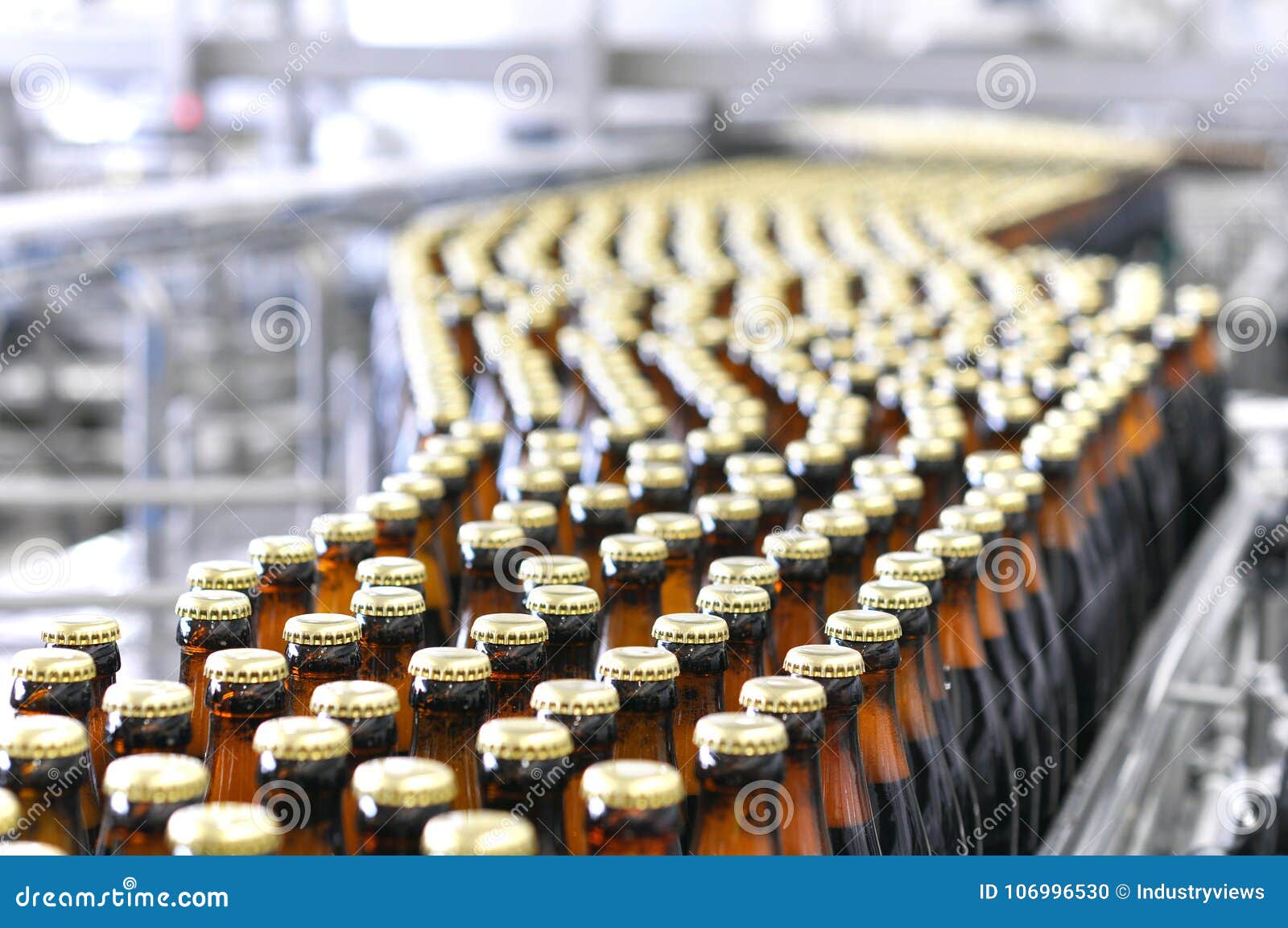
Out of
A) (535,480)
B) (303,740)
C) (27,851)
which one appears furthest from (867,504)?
(27,851)

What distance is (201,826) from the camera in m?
0.57

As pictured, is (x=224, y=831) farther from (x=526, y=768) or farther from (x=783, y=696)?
(x=783, y=696)

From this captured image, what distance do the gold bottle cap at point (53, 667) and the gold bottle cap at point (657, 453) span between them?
56 cm

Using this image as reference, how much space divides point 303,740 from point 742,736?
0.64 feet

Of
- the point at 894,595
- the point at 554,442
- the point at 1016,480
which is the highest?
the point at 554,442

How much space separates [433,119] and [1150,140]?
509 cm

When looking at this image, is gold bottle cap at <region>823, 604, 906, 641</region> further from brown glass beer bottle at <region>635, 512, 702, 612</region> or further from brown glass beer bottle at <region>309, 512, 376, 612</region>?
brown glass beer bottle at <region>309, 512, 376, 612</region>

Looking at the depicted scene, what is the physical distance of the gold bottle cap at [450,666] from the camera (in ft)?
2.57

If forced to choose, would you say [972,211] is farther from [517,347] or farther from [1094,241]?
[517,347]

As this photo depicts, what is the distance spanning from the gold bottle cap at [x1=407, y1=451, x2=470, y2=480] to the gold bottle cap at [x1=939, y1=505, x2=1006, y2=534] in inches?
16.1

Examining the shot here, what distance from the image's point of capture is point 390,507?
1.12m

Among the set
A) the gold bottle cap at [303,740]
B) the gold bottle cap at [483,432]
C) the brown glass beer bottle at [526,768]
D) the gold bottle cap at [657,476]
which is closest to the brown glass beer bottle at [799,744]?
the brown glass beer bottle at [526,768]

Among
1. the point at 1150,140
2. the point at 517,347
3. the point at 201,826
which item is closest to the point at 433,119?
the point at 1150,140

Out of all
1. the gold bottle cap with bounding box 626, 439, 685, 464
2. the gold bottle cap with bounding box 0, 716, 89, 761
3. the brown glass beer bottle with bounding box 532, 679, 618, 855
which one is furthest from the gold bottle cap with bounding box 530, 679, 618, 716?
the gold bottle cap with bounding box 626, 439, 685, 464
